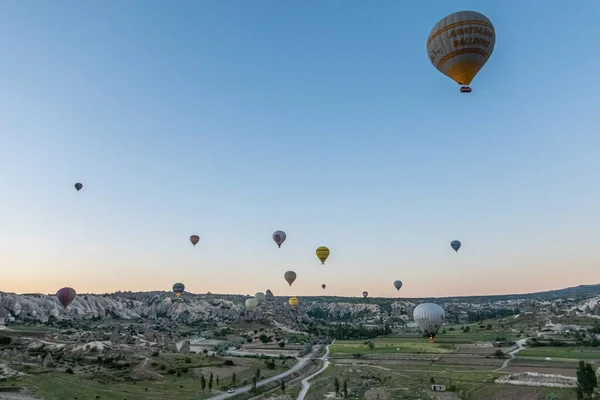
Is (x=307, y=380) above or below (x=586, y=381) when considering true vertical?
below

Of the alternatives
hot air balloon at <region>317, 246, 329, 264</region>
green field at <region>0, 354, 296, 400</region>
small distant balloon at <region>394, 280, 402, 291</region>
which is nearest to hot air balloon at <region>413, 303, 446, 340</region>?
green field at <region>0, 354, 296, 400</region>

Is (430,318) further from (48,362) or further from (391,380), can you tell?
(48,362)

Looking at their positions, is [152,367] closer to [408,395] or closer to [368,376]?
[368,376]

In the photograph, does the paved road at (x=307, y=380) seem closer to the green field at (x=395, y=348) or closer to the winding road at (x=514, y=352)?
the green field at (x=395, y=348)

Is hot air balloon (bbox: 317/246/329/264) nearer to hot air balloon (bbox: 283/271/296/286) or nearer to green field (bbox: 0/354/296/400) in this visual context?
Answer: green field (bbox: 0/354/296/400)

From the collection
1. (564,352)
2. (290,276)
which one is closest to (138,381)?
(290,276)
